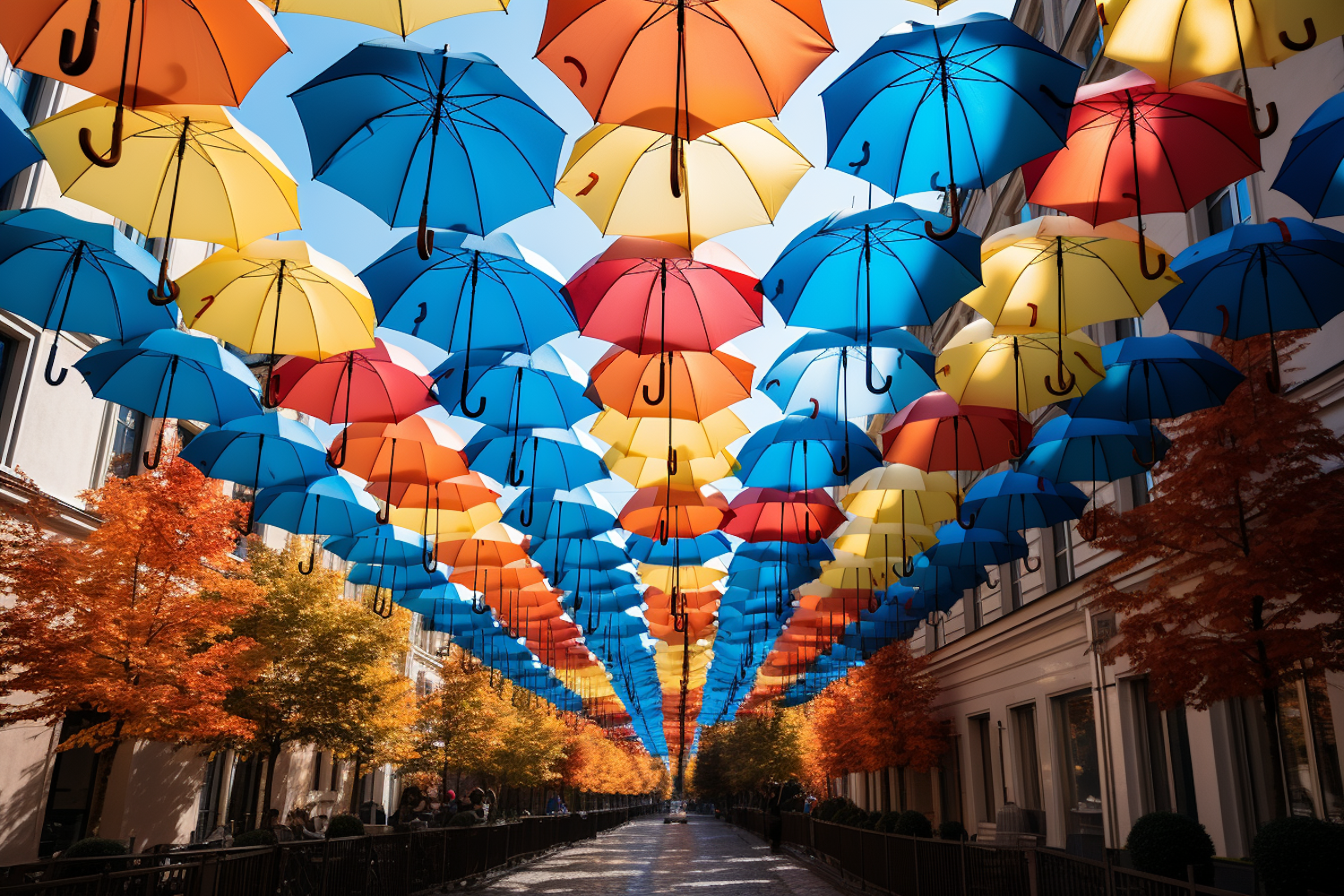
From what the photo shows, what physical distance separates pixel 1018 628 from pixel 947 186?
16728mm

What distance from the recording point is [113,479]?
1786 centimetres

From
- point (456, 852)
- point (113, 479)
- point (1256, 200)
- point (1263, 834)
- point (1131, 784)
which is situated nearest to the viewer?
point (1263, 834)

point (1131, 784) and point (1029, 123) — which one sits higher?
point (1029, 123)

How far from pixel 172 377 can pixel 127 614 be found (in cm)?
723

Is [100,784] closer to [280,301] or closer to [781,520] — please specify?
[280,301]

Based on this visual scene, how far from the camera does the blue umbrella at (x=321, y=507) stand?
16.1 metres

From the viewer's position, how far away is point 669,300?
1102 cm

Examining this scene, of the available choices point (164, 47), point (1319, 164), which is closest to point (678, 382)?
point (164, 47)

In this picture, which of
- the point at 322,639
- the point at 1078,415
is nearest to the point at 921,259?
the point at 1078,415

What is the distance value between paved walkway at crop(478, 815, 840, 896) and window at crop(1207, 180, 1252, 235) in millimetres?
14418

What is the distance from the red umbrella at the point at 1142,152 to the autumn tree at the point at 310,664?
817 inches

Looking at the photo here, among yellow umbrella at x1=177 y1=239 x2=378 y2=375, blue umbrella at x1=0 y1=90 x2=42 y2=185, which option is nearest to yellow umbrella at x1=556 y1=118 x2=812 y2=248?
yellow umbrella at x1=177 y1=239 x2=378 y2=375

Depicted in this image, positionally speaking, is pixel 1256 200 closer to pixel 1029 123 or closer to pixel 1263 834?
pixel 1029 123

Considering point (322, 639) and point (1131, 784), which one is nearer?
point (1131, 784)
